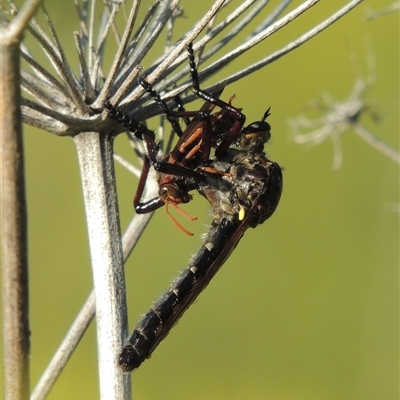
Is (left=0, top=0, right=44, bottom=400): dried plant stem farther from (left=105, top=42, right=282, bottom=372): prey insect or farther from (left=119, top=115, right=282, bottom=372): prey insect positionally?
(left=119, top=115, right=282, bottom=372): prey insect

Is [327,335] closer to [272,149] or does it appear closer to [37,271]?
[272,149]

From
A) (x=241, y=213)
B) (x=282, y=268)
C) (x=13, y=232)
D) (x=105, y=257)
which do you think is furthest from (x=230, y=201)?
(x=282, y=268)

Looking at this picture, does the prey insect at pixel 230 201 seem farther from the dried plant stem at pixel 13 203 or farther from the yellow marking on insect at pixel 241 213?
the dried plant stem at pixel 13 203

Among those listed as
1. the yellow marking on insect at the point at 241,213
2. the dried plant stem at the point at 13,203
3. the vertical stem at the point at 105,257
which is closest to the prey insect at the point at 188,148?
the yellow marking on insect at the point at 241,213

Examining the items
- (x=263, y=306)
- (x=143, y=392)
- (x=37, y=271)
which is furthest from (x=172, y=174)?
(x=37, y=271)

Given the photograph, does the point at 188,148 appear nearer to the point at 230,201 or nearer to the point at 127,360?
the point at 230,201

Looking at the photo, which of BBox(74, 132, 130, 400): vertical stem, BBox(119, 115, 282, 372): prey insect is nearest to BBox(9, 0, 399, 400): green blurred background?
BBox(119, 115, 282, 372): prey insect
